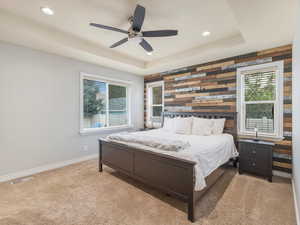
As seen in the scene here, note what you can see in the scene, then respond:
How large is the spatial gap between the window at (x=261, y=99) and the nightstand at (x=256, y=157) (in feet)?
1.54

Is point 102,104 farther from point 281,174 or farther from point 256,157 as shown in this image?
point 281,174

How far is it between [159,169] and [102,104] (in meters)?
2.97

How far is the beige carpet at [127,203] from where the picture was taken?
70.3 inches

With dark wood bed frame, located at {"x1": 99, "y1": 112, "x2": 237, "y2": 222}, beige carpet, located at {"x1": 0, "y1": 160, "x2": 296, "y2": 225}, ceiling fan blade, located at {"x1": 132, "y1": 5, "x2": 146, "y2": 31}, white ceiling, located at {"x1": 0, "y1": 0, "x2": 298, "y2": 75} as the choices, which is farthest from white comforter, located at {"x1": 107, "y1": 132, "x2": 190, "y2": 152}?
white ceiling, located at {"x1": 0, "y1": 0, "x2": 298, "y2": 75}

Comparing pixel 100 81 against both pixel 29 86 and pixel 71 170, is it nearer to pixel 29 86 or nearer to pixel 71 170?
pixel 29 86

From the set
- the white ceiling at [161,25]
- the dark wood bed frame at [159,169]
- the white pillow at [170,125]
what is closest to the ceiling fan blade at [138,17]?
the white ceiling at [161,25]

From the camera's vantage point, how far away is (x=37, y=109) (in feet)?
10.2

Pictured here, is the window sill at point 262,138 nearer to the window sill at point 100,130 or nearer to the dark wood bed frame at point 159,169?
the dark wood bed frame at point 159,169

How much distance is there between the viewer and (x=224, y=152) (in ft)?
8.68

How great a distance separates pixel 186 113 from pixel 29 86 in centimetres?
380

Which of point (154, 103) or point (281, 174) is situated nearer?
point (281, 174)

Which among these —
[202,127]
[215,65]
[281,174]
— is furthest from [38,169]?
[281,174]

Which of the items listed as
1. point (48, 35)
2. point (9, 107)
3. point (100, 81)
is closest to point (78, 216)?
point (9, 107)

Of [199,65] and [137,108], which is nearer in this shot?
[199,65]
